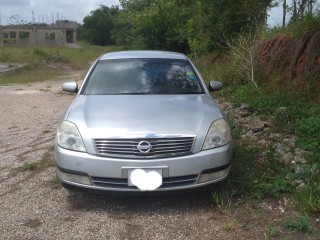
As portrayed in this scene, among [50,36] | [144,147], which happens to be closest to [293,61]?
[144,147]

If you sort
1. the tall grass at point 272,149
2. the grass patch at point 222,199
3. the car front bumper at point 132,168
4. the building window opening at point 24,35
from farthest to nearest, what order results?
the building window opening at point 24,35
the tall grass at point 272,149
the grass patch at point 222,199
the car front bumper at point 132,168

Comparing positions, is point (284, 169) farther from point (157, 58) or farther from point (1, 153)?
point (1, 153)

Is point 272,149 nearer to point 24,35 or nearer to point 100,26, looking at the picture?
point 24,35

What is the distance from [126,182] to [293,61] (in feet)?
17.2

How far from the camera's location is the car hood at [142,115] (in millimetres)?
3705

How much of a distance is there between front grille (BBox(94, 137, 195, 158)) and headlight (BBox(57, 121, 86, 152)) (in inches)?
7.1

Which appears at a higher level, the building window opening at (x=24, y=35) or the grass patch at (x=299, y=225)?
the grass patch at (x=299, y=225)

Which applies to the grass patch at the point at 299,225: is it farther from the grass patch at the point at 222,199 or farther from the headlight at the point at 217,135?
the headlight at the point at 217,135

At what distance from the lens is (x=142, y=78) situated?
504 cm

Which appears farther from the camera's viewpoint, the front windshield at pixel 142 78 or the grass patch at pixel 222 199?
the front windshield at pixel 142 78

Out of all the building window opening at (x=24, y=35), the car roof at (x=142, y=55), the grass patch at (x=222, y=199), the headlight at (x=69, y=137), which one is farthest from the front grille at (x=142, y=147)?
the building window opening at (x=24, y=35)

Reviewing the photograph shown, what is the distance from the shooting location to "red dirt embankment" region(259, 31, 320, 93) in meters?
7.12

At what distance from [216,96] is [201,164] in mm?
6447

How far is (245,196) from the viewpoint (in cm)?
412
